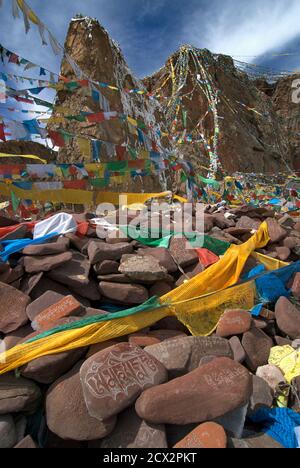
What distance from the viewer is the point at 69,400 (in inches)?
69.0

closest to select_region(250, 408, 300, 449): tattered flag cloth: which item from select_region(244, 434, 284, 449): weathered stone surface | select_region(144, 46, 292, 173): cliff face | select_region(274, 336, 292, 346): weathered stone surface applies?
select_region(244, 434, 284, 449): weathered stone surface

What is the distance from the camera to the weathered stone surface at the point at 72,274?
110 inches

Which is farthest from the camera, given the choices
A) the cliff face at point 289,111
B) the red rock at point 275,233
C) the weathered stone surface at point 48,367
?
the cliff face at point 289,111

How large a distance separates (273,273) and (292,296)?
32cm

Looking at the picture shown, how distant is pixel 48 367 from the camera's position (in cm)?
188

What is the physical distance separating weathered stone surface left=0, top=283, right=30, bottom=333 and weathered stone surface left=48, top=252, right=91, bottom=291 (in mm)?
350

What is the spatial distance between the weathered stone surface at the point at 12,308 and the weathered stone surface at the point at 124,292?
0.67 meters

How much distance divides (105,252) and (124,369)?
145 cm

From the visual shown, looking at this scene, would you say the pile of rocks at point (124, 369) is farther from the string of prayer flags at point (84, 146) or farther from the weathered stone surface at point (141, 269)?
the string of prayer flags at point (84, 146)

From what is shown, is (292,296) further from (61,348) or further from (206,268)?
(61,348)

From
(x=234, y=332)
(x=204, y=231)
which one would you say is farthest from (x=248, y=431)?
(x=204, y=231)

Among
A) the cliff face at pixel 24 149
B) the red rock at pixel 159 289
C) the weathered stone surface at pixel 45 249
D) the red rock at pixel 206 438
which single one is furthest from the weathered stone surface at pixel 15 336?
the cliff face at pixel 24 149

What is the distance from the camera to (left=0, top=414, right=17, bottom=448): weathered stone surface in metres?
1.59

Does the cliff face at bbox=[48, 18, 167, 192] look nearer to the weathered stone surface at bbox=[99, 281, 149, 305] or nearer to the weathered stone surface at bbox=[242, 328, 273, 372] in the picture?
the weathered stone surface at bbox=[99, 281, 149, 305]
